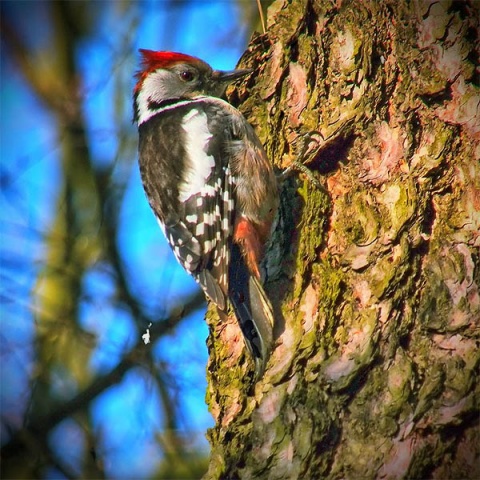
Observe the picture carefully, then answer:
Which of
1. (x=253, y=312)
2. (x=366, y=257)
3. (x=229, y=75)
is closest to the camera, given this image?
(x=366, y=257)

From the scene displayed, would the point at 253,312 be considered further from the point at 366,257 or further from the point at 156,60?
the point at 156,60

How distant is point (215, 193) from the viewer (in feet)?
11.3

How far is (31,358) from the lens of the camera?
189 inches

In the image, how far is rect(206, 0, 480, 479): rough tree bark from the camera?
94.9 inches

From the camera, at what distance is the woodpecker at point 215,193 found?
10.7ft

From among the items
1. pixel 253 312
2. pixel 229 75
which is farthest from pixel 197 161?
pixel 253 312

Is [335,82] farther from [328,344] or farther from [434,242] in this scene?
[328,344]

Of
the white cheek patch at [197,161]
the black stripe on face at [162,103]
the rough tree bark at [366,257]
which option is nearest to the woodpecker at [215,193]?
the white cheek patch at [197,161]

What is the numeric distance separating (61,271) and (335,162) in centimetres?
237

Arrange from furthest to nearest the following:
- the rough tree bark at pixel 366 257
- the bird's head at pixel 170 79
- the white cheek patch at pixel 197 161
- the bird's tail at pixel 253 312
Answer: the bird's head at pixel 170 79
the white cheek patch at pixel 197 161
the bird's tail at pixel 253 312
the rough tree bark at pixel 366 257

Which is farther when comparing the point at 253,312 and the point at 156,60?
the point at 156,60

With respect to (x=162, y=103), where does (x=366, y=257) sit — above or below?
below

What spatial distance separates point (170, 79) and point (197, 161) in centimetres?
85

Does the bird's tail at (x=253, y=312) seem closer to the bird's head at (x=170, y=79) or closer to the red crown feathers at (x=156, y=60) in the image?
the bird's head at (x=170, y=79)
